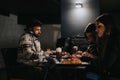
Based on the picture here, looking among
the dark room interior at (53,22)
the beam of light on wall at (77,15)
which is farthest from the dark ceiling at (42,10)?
the beam of light on wall at (77,15)

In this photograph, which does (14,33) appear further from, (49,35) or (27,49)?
(27,49)

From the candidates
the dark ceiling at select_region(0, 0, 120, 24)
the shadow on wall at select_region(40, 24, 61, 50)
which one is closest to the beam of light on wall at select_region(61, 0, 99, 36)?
the dark ceiling at select_region(0, 0, 120, 24)

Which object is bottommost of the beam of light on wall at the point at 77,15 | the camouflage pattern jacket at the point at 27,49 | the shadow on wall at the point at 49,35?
the shadow on wall at the point at 49,35

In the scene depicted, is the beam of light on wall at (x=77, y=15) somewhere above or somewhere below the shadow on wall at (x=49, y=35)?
above

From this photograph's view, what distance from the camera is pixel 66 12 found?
784cm

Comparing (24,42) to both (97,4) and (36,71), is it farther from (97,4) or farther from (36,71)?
(97,4)

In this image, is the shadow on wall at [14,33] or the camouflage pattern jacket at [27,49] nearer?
the camouflage pattern jacket at [27,49]

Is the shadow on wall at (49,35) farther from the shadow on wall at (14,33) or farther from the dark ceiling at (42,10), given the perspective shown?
the dark ceiling at (42,10)

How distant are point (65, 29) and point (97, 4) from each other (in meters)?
1.15


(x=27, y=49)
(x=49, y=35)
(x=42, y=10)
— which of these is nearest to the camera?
(x=27, y=49)

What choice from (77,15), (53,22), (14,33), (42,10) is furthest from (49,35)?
(77,15)

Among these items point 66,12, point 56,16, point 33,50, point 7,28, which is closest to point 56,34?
point 56,16

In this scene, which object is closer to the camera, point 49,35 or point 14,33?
point 14,33

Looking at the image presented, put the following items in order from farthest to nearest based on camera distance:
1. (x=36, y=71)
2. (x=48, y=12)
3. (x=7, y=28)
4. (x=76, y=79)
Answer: (x=48, y=12) < (x=7, y=28) < (x=36, y=71) < (x=76, y=79)
